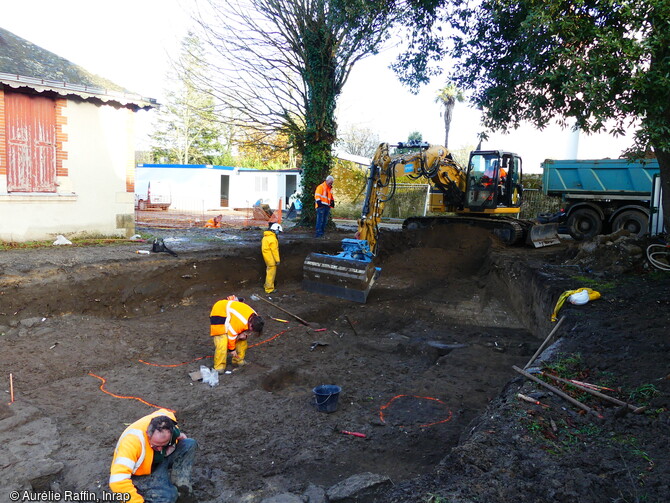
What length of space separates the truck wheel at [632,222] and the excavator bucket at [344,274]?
8665 mm

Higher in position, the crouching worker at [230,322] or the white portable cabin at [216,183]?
the white portable cabin at [216,183]

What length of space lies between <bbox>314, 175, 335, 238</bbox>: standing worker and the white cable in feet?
27.3

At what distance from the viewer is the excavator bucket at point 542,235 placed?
13.1 meters

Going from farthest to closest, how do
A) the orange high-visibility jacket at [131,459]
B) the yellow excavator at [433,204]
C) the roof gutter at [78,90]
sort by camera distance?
the yellow excavator at [433,204], the roof gutter at [78,90], the orange high-visibility jacket at [131,459]

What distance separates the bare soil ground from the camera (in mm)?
3824

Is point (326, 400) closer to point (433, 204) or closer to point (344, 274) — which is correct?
point (344, 274)

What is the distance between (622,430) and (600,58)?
5.02m

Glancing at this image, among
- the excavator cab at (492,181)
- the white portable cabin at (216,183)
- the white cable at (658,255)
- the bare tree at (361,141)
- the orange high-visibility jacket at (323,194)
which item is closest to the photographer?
the white cable at (658,255)

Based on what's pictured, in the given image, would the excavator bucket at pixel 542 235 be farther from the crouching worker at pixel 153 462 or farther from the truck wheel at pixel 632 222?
the crouching worker at pixel 153 462

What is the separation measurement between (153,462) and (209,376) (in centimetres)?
271

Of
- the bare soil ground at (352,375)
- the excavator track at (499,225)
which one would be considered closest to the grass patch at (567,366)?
the bare soil ground at (352,375)

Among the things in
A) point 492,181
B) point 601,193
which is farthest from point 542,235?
point 601,193

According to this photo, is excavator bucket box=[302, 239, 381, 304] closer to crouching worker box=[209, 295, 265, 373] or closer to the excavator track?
the excavator track

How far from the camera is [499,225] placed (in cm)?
1313
